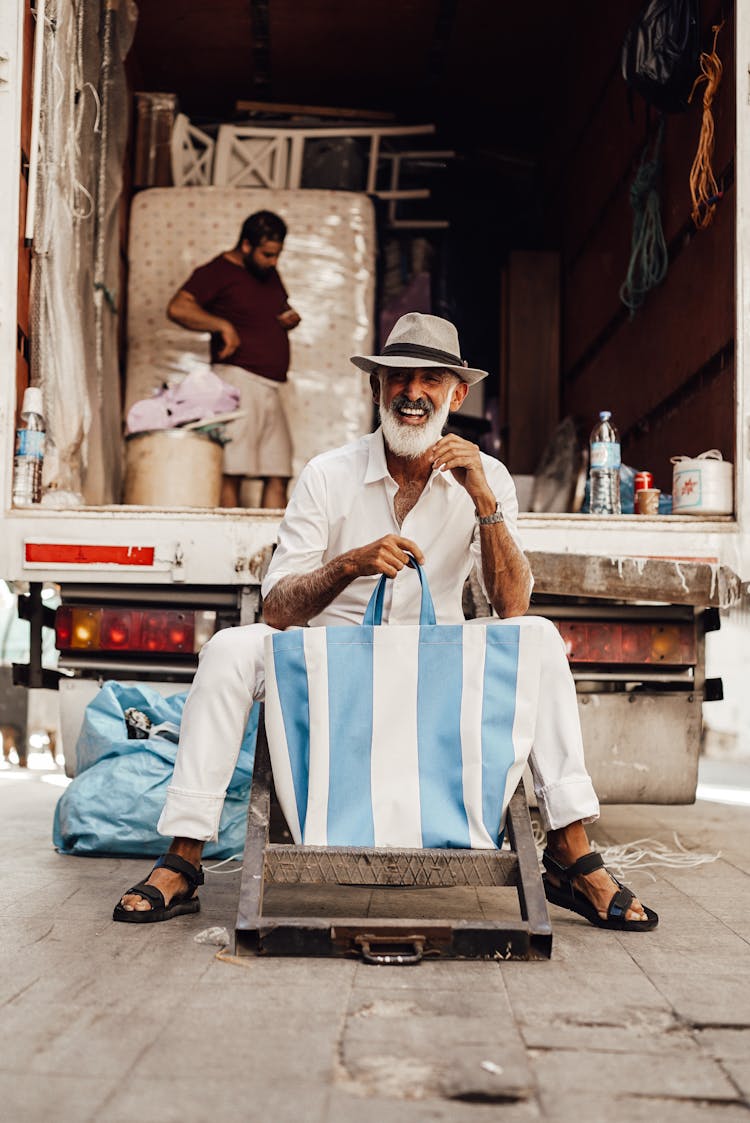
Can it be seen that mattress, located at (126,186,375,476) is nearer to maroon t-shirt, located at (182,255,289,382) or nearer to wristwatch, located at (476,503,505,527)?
maroon t-shirt, located at (182,255,289,382)

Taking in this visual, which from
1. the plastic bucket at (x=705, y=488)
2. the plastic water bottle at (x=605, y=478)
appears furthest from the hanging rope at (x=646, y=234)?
the plastic bucket at (x=705, y=488)

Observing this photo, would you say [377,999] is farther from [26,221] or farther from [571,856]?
[26,221]

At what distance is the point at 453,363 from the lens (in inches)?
126

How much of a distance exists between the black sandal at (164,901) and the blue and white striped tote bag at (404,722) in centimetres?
33

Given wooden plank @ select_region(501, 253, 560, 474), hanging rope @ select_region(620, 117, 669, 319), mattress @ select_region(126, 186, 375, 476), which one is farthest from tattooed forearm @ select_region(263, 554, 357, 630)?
wooden plank @ select_region(501, 253, 560, 474)

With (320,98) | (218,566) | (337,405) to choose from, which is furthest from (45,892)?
(320,98)

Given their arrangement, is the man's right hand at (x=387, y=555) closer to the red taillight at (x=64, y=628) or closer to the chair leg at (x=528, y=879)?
the chair leg at (x=528, y=879)

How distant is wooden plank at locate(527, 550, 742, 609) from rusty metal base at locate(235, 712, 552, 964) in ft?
2.91

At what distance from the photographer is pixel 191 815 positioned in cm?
280

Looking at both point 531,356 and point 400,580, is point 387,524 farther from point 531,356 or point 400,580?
point 531,356

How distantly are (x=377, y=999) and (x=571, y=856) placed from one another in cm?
85

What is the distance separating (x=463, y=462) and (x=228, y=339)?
12.2ft

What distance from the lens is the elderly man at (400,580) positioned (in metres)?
2.82

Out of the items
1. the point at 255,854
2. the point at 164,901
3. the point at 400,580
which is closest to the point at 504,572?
the point at 400,580
